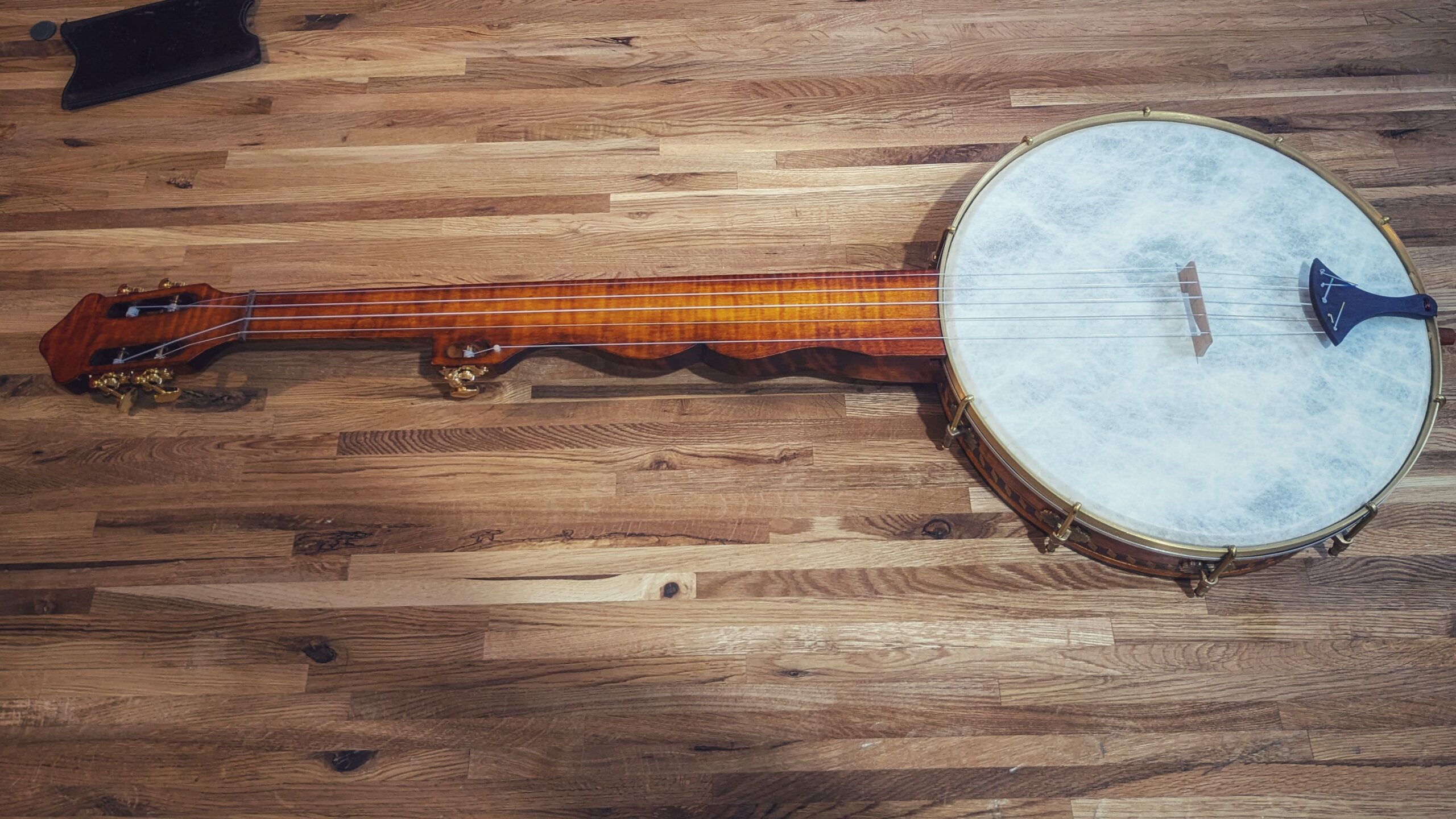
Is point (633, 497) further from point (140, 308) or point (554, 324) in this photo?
point (140, 308)

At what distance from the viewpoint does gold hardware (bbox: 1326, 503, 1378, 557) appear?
4.55 feet

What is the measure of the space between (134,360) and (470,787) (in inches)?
39.4

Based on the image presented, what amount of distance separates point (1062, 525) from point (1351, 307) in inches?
23.7

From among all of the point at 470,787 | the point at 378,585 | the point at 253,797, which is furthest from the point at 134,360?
the point at 470,787

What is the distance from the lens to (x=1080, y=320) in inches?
60.4

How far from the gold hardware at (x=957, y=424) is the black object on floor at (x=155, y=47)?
73.3 inches

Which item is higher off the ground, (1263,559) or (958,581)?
(1263,559)

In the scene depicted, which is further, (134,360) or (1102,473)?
(134,360)

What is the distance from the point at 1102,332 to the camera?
1524 mm

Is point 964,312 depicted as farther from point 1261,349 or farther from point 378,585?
point 378,585

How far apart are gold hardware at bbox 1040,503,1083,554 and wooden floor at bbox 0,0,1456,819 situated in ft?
0.40

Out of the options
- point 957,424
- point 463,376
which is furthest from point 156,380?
point 957,424

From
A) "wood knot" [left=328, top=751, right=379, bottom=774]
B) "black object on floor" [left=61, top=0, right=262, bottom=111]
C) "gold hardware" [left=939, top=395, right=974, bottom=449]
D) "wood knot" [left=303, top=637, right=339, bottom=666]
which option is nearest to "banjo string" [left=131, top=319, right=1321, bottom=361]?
"gold hardware" [left=939, top=395, right=974, bottom=449]

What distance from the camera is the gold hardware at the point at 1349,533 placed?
1.39 meters
